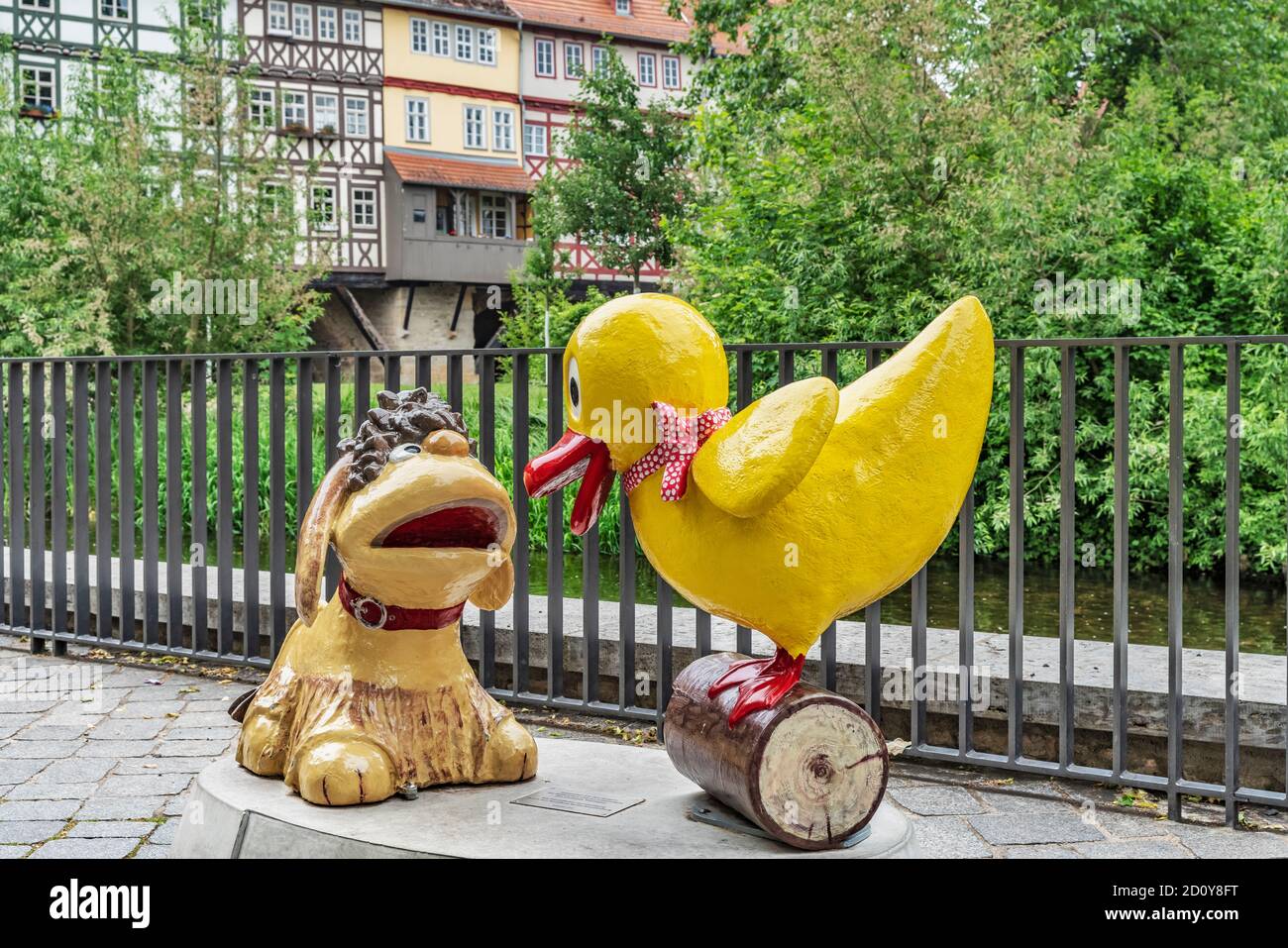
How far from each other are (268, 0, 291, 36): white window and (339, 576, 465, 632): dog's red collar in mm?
25583

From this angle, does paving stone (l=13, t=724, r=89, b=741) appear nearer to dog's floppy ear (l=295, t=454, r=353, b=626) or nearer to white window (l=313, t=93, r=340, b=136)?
dog's floppy ear (l=295, t=454, r=353, b=626)

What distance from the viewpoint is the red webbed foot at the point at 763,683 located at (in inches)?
100

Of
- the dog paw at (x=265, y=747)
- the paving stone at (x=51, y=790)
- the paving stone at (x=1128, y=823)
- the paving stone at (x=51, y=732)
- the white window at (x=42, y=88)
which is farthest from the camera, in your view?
the white window at (x=42, y=88)

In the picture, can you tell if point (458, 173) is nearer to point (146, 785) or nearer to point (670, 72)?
point (670, 72)

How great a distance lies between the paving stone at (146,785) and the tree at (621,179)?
18.6 m

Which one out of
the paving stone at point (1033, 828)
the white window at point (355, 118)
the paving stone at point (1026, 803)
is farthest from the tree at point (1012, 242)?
the white window at point (355, 118)

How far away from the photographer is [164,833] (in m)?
3.67

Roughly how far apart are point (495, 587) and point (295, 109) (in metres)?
25.5

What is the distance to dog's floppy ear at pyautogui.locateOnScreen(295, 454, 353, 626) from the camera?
276cm

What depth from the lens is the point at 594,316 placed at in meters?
2.67

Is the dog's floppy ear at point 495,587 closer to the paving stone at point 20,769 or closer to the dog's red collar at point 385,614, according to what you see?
the dog's red collar at point 385,614
